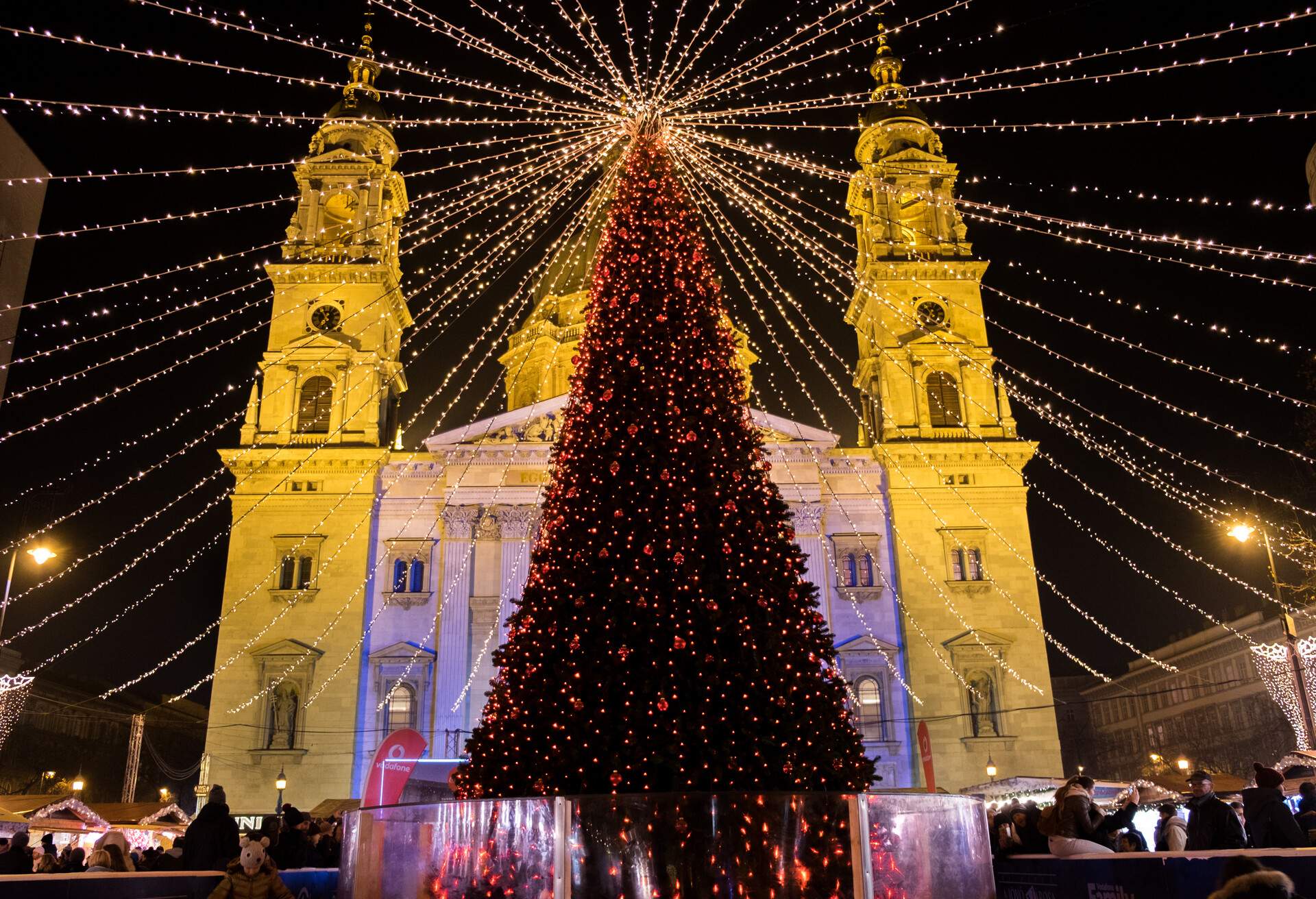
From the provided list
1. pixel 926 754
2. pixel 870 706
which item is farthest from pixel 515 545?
pixel 926 754

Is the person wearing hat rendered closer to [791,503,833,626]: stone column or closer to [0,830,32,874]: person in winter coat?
[0,830,32,874]: person in winter coat

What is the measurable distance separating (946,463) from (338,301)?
21.7 metres

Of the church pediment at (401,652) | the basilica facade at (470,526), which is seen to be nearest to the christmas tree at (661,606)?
the basilica facade at (470,526)

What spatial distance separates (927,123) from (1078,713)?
57.9 metres

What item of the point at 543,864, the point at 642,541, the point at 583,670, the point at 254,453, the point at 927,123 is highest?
the point at 927,123

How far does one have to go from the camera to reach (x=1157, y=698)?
70500mm

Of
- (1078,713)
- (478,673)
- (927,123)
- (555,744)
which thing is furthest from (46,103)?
(1078,713)

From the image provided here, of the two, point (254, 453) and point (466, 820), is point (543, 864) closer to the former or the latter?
point (466, 820)

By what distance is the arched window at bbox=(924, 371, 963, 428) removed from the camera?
36.9 metres

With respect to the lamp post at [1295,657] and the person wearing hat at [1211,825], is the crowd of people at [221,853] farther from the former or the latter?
the lamp post at [1295,657]

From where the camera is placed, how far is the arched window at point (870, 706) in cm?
3378

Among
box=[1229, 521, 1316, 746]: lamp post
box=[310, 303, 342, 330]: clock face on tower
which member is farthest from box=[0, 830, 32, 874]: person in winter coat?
box=[310, 303, 342, 330]: clock face on tower

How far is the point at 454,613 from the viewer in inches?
1337

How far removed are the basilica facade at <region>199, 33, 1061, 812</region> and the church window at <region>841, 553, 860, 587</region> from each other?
0.07 metres
